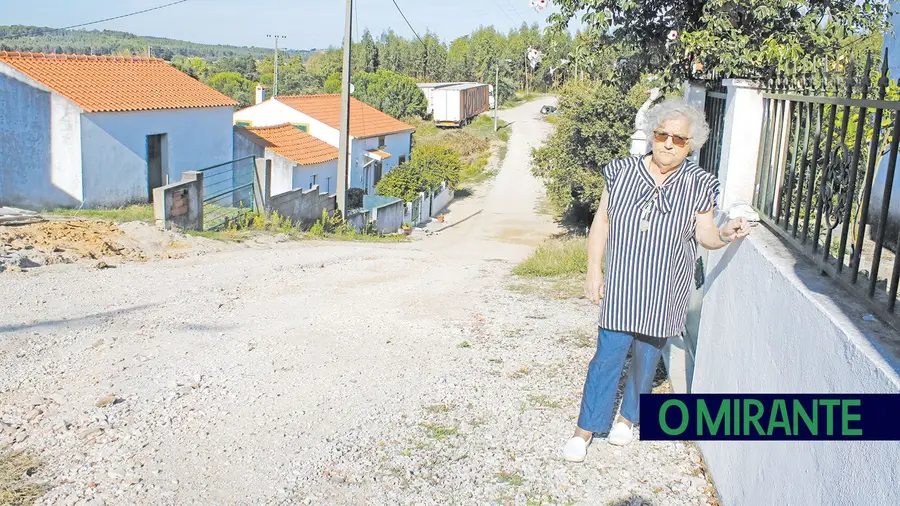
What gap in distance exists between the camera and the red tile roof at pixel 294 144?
25.5 meters

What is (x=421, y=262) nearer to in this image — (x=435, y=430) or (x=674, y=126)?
(x=435, y=430)

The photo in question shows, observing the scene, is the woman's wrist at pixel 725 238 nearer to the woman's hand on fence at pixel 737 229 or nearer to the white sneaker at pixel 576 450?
the woman's hand on fence at pixel 737 229

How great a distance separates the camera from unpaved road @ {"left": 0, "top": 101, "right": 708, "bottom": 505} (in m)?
3.55

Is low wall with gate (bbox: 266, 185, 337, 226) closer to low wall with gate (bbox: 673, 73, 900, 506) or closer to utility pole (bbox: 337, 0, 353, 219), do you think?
utility pole (bbox: 337, 0, 353, 219)

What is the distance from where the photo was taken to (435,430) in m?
4.17

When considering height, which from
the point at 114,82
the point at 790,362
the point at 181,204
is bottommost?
the point at 181,204

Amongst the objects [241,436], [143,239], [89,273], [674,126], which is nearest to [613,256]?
[674,126]

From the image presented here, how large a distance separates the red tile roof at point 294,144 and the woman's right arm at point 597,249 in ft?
73.4

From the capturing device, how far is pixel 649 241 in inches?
132

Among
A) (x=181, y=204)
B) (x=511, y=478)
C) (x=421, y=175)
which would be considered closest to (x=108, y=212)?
(x=181, y=204)

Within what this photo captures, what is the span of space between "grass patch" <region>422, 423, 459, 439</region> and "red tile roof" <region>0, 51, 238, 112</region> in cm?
1696

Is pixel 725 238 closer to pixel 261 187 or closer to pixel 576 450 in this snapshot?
pixel 576 450

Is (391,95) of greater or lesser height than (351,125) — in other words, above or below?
above

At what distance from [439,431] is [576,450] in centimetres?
78
